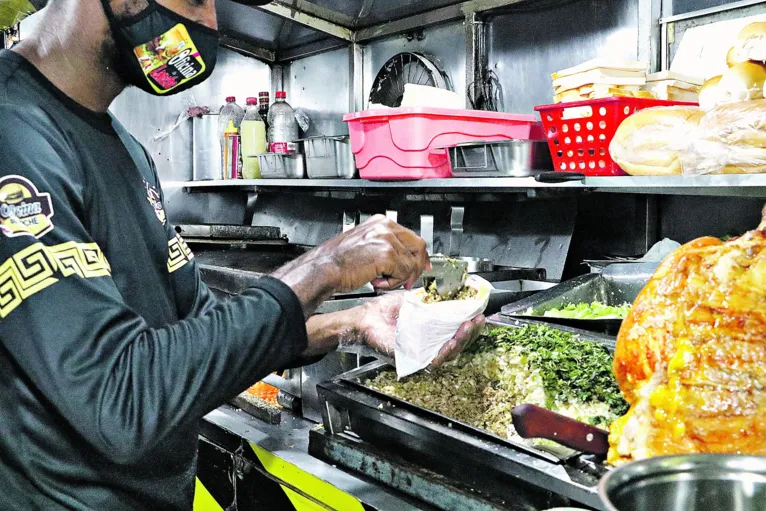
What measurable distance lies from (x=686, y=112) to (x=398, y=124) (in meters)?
1.09

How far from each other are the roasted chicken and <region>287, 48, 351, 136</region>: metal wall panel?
316 centimetres

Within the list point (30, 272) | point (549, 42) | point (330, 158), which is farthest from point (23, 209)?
point (549, 42)


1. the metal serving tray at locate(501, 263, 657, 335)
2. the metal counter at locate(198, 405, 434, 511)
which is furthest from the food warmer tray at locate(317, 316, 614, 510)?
the metal serving tray at locate(501, 263, 657, 335)

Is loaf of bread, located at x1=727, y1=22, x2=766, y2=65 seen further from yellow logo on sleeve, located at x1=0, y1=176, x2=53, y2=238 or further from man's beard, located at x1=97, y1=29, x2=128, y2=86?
yellow logo on sleeve, located at x1=0, y1=176, x2=53, y2=238

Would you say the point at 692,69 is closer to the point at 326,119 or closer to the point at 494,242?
the point at 494,242

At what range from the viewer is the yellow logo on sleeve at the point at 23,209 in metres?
1.09

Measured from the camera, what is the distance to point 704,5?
2.58 metres

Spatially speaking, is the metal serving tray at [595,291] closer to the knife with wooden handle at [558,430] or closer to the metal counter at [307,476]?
the metal counter at [307,476]

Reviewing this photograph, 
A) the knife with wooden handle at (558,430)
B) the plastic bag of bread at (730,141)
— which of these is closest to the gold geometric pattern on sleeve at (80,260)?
the knife with wooden handle at (558,430)

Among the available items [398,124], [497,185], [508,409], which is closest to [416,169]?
[398,124]

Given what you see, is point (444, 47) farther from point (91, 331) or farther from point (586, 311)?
point (91, 331)

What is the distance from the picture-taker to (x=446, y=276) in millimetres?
1779

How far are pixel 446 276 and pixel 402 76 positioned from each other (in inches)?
89.7

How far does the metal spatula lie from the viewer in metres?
1.76
